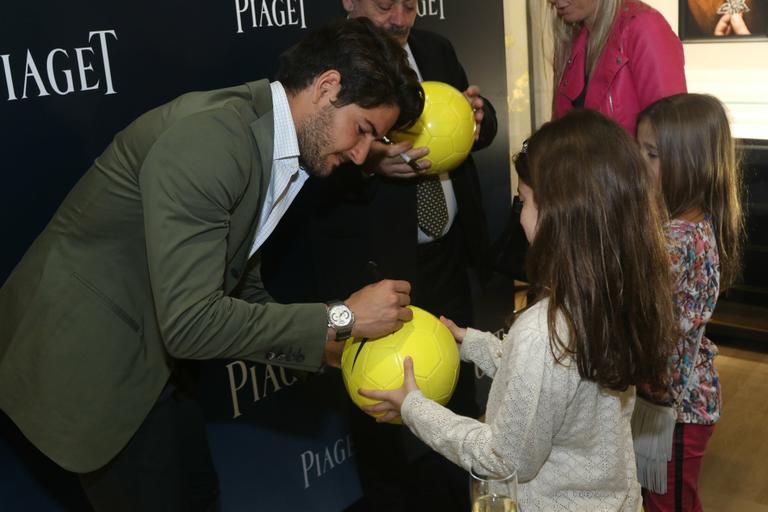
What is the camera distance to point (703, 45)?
16.7ft

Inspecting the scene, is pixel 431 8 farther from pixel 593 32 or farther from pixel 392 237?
pixel 392 237

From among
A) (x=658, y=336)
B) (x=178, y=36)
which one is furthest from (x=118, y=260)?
(x=658, y=336)

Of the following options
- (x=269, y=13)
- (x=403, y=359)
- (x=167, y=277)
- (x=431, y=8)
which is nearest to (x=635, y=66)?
(x=431, y=8)

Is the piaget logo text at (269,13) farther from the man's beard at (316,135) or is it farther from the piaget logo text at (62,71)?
the man's beard at (316,135)

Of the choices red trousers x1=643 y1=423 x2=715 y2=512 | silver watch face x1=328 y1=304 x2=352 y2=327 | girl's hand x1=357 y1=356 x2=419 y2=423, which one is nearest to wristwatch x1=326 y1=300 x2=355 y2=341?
silver watch face x1=328 y1=304 x2=352 y2=327

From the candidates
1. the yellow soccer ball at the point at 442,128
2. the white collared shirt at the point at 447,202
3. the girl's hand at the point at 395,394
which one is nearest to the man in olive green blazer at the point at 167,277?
the girl's hand at the point at 395,394

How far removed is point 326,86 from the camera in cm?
202

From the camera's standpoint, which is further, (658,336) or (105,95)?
(105,95)

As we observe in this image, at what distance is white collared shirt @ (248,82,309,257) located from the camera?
79.6 inches

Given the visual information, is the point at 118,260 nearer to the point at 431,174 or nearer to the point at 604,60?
the point at 431,174

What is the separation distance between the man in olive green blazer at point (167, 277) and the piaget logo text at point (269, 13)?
78 centimetres

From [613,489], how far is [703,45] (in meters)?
3.91

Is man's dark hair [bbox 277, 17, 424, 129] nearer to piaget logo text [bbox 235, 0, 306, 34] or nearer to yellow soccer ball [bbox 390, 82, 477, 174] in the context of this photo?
yellow soccer ball [bbox 390, 82, 477, 174]

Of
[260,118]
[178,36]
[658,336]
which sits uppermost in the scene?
[178,36]
